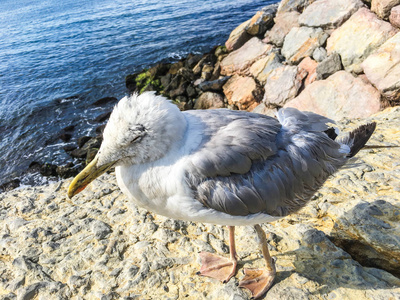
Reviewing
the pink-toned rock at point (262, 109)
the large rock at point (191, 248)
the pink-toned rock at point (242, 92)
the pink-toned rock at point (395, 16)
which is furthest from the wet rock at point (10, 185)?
the pink-toned rock at point (395, 16)

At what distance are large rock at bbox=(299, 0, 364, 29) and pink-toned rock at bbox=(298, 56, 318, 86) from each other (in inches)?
49.6

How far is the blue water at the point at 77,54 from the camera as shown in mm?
13883

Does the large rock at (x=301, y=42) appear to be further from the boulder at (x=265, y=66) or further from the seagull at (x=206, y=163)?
the seagull at (x=206, y=163)

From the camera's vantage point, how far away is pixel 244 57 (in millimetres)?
13781

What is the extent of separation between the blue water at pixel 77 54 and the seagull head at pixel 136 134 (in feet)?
31.8

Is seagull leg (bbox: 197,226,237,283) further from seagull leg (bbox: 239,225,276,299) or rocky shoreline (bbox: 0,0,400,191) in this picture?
rocky shoreline (bbox: 0,0,400,191)

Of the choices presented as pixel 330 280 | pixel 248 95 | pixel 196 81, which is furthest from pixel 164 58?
pixel 330 280

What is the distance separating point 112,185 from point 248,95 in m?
7.71

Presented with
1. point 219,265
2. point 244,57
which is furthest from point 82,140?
point 219,265

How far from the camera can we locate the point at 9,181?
1088cm

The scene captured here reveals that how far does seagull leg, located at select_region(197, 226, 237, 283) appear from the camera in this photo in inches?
137

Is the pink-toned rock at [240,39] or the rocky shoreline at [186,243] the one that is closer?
the rocky shoreline at [186,243]

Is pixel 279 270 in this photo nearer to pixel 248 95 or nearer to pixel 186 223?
pixel 186 223

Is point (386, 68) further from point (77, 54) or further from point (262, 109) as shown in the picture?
point (77, 54)
